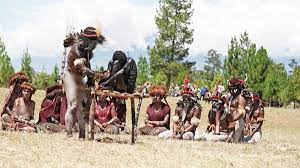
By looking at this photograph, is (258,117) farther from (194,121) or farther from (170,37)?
(170,37)

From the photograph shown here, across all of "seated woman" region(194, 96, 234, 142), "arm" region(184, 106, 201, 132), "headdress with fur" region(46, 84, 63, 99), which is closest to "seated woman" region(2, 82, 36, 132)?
"headdress with fur" region(46, 84, 63, 99)

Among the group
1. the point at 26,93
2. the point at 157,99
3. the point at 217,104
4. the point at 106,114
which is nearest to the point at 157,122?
the point at 157,99

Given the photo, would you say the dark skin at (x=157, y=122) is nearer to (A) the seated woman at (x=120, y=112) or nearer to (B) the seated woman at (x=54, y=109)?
(A) the seated woman at (x=120, y=112)

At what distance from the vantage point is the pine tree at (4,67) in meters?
45.1

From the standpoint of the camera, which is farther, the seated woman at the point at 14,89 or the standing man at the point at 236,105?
the seated woman at the point at 14,89

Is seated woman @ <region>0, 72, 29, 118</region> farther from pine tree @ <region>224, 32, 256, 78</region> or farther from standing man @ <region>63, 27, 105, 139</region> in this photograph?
pine tree @ <region>224, 32, 256, 78</region>

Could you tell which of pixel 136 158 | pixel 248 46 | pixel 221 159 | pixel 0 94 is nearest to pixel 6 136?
pixel 136 158

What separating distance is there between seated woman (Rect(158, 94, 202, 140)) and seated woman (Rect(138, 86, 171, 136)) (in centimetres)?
113

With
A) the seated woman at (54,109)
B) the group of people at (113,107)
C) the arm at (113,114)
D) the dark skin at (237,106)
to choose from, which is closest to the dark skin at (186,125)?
the group of people at (113,107)

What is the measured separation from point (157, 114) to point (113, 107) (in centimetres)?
119

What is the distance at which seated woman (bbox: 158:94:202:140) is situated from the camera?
1452cm

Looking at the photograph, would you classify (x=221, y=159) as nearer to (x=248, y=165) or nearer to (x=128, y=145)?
(x=248, y=165)

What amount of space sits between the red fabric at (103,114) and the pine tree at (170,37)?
37847mm

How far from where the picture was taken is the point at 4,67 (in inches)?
1770
